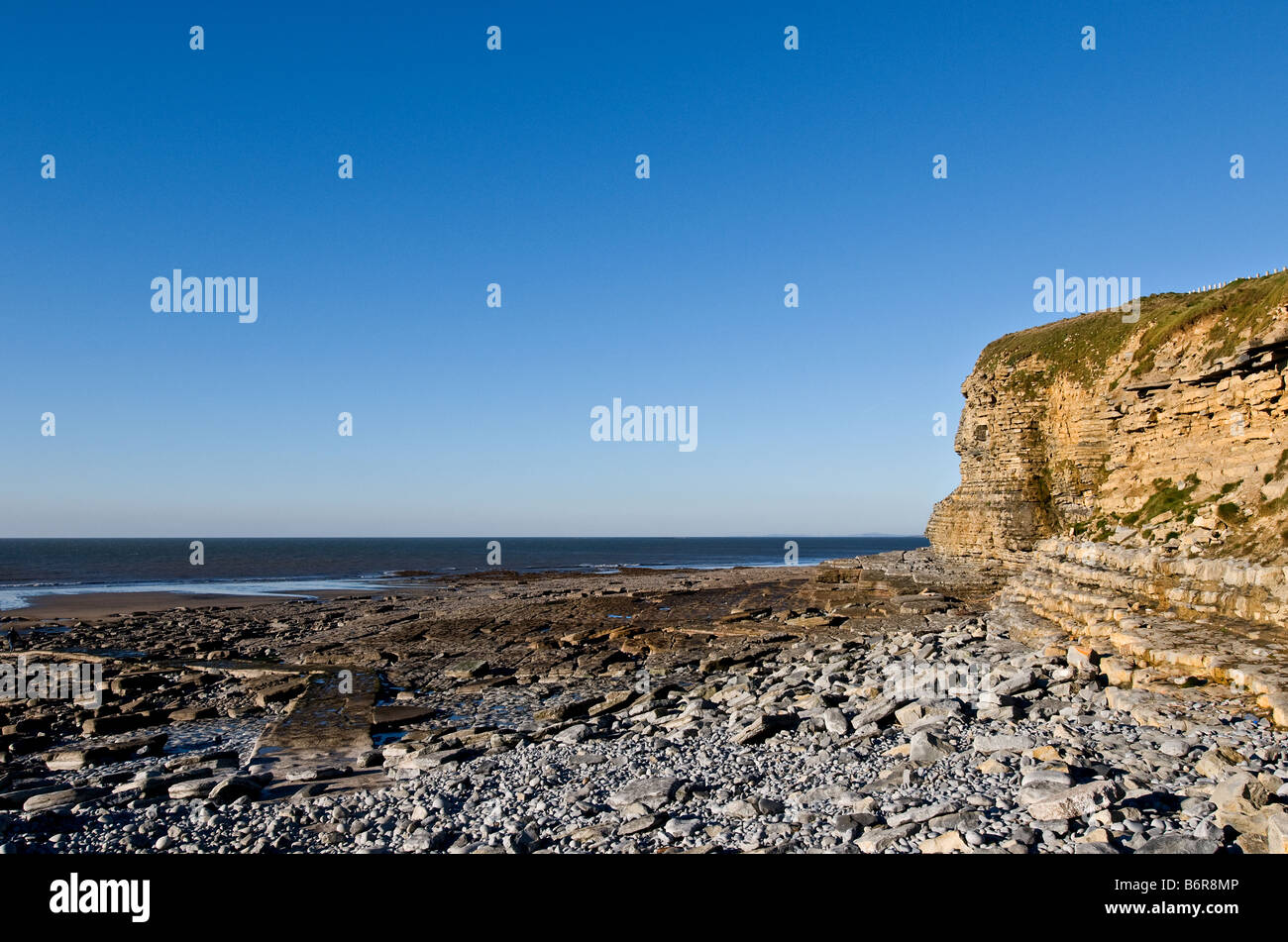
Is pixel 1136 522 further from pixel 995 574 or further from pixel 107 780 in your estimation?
pixel 107 780

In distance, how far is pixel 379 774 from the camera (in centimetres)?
1188

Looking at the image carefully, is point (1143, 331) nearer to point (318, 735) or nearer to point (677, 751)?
point (677, 751)

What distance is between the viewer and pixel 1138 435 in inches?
742

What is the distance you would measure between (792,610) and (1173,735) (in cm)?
2166

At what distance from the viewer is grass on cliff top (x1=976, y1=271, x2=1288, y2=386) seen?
53.6 ft

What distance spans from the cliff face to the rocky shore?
3.10 m

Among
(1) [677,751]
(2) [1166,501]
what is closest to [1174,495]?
(2) [1166,501]

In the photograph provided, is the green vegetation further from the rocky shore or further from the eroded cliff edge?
the rocky shore

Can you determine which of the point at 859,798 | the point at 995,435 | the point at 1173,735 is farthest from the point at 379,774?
the point at 995,435

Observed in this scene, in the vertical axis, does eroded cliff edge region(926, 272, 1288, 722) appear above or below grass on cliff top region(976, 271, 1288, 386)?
below

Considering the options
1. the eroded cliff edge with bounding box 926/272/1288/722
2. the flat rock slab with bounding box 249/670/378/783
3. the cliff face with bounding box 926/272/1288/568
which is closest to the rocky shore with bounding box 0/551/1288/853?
the flat rock slab with bounding box 249/670/378/783

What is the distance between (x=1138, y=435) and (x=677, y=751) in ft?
48.3

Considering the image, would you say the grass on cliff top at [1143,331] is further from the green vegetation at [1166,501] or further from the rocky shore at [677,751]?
the rocky shore at [677,751]

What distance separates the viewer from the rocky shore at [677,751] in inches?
288
